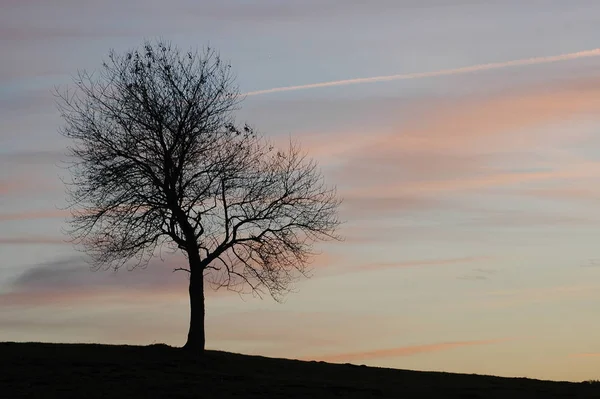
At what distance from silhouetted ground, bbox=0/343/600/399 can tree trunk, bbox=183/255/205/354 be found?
0.66 m

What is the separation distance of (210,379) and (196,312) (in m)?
7.43

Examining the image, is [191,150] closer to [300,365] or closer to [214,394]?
[300,365]

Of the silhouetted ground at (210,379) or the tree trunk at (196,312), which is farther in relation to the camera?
the tree trunk at (196,312)

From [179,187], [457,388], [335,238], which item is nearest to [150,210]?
[179,187]

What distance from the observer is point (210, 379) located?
123 ft

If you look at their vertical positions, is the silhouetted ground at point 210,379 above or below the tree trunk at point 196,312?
below

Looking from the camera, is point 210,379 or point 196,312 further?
point 196,312

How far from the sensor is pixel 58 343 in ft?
155

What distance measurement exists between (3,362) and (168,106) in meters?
14.8

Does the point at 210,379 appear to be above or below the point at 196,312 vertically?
below

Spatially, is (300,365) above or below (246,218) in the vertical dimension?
below

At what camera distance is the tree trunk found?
4450 cm

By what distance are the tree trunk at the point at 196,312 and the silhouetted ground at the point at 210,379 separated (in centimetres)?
66

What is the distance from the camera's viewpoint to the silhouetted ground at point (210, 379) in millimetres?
34656
